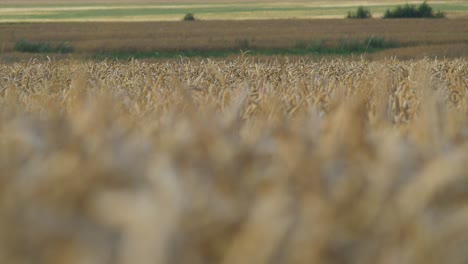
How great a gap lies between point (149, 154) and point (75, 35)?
3612 cm

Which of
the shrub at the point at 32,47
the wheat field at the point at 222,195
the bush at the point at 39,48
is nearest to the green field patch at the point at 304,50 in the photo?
the bush at the point at 39,48

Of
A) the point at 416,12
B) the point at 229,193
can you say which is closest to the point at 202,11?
the point at 416,12

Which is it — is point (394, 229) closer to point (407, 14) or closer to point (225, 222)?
point (225, 222)

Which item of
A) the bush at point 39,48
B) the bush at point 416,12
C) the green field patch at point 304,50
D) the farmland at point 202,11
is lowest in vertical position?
the green field patch at point 304,50

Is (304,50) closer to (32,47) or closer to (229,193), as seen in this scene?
(32,47)

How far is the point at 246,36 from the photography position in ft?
116

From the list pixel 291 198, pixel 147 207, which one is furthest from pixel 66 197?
pixel 291 198

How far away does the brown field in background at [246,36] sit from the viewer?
102 feet

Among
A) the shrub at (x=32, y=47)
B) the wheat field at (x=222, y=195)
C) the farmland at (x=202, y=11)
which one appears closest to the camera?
the wheat field at (x=222, y=195)

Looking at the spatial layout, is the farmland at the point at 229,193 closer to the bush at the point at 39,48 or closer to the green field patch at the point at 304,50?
the green field patch at the point at 304,50

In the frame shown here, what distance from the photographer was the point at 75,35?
37.2 m

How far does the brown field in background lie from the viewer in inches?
1219

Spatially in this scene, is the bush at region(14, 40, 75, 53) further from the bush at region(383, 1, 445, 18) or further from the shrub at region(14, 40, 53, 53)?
the bush at region(383, 1, 445, 18)

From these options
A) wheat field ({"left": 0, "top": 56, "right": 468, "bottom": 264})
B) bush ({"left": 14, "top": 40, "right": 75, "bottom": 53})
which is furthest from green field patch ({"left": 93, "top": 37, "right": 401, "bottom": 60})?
wheat field ({"left": 0, "top": 56, "right": 468, "bottom": 264})
